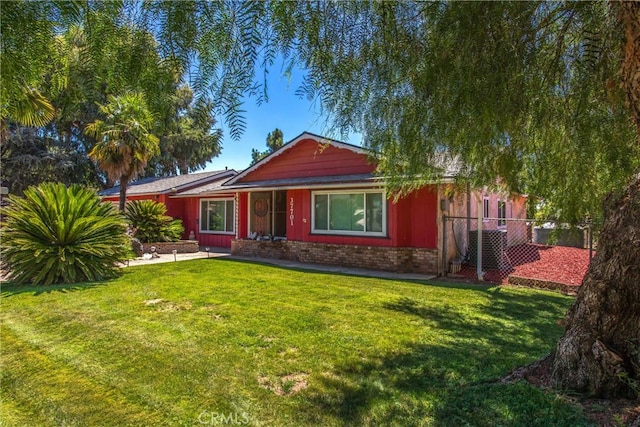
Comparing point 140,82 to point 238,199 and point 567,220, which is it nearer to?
point 567,220

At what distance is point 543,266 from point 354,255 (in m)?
6.30

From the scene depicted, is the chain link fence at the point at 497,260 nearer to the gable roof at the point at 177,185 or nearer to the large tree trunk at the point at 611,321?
the large tree trunk at the point at 611,321

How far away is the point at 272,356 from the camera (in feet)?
14.4

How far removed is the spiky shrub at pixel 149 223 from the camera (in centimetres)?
1600

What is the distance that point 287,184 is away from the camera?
13594 mm

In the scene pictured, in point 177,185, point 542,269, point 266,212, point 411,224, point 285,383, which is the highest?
point 177,185

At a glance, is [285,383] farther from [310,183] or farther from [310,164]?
[310,164]

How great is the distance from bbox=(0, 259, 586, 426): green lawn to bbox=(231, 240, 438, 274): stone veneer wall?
9.98 feet

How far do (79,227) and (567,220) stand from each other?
1016 cm

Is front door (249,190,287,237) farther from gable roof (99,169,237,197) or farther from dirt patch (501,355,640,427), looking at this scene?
dirt patch (501,355,640,427)

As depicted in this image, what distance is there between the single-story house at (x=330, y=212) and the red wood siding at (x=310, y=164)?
0.04 metres

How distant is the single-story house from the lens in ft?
36.6

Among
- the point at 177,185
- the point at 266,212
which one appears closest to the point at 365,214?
the point at 266,212

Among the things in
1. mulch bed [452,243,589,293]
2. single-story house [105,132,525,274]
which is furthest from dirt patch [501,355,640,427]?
mulch bed [452,243,589,293]
